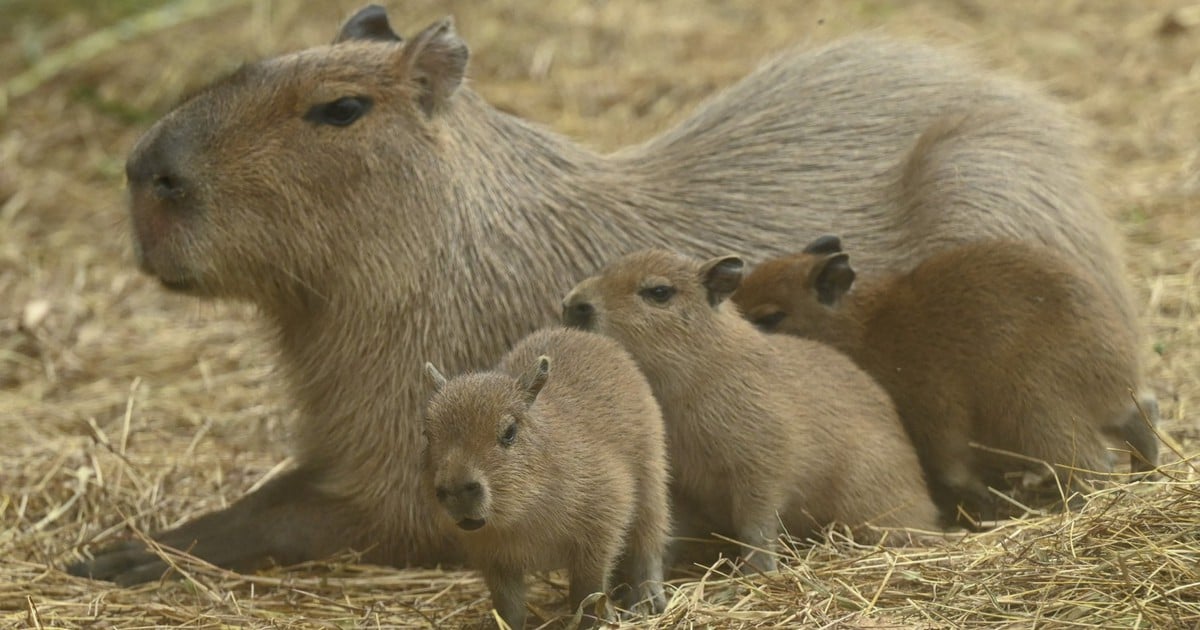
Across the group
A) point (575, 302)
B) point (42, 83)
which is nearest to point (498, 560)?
point (575, 302)

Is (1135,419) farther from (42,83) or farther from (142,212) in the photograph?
(42,83)

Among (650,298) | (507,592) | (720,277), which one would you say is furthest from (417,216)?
(507,592)

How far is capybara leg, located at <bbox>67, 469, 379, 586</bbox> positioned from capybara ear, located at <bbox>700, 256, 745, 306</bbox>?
130 centimetres

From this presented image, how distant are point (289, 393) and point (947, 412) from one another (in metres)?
2.05

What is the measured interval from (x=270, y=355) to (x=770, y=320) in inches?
65.6

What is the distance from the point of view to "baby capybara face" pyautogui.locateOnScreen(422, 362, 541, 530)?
11.9 feet

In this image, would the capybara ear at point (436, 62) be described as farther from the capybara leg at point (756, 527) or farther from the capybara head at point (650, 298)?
the capybara leg at point (756, 527)

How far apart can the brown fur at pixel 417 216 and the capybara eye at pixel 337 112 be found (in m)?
0.02

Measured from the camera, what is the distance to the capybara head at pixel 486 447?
11.9 feet

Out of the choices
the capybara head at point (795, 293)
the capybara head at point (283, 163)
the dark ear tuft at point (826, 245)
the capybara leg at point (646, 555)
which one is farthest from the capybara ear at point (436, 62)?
the capybara leg at point (646, 555)

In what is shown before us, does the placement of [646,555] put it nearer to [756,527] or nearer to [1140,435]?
[756,527]

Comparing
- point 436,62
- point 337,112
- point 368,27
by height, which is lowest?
point 337,112

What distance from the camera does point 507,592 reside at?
13.0ft

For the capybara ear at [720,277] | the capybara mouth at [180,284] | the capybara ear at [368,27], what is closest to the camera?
the capybara ear at [720,277]
